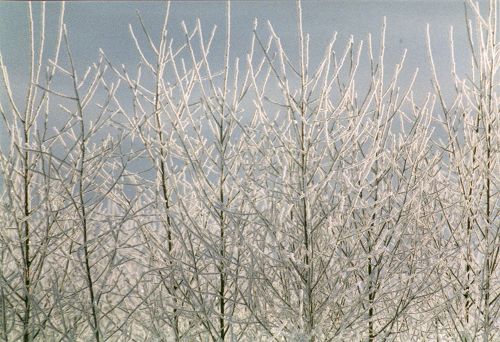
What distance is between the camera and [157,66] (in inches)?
175

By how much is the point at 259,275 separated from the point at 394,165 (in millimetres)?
1265

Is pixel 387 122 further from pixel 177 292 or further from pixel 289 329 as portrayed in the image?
pixel 177 292

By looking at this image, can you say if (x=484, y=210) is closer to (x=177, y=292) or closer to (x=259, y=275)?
(x=259, y=275)

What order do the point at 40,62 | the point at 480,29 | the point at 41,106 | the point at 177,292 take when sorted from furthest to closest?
the point at 177,292
the point at 480,29
the point at 41,106
the point at 40,62

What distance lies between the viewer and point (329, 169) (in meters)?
3.48

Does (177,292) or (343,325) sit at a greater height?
(177,292)

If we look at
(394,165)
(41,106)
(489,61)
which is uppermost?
(489,61)

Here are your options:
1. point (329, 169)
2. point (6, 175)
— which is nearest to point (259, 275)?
point (329, 169)

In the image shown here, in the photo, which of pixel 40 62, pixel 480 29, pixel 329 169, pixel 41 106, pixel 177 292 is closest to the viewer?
pixel 329 169

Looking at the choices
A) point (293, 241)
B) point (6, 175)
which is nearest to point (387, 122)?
point (293, 241)

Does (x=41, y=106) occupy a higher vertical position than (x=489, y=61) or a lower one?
lower

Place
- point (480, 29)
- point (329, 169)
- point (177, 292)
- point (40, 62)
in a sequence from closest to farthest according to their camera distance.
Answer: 1. point (329, 169)
2. point (40, 62)
3. point (480, 29)
4. point (177, 292)

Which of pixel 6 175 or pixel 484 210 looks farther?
pixel 484 210

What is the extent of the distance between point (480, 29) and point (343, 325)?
247 centimetres
